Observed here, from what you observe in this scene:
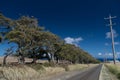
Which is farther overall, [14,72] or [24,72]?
[24,72]

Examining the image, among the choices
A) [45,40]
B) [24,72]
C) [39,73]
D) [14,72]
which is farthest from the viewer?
[45,40]

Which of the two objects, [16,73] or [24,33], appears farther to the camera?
[24,33]

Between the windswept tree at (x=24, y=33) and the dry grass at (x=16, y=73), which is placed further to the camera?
the windswept tree at (x=24, y=33)

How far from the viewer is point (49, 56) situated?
57719 mm

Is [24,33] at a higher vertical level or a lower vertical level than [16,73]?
higher

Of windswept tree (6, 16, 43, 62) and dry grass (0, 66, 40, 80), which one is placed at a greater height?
windswept tree (6, 16, 43, 62)

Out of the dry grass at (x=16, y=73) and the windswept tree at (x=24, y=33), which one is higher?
the windswept tree at (x=24, y=33)

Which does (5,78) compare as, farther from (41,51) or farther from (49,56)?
(49,56)

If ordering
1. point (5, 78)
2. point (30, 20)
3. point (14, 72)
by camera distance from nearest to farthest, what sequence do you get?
point (5, 78) < point (14, 72) < point (30, 20)

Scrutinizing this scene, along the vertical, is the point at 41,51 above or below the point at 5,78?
above

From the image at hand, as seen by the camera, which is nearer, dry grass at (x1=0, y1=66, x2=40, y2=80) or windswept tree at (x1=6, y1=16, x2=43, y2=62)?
dry grass at (x1=0, y1=66, x2=40, y2=80)

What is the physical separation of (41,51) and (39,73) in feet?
60.6

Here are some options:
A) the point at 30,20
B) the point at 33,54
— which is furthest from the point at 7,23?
the point at 33,54

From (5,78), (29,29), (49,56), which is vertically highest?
(29,29)
